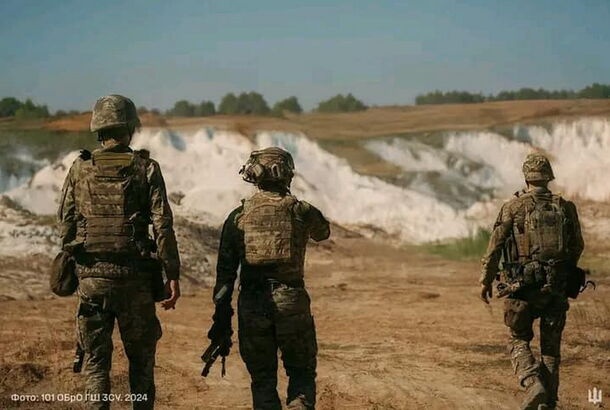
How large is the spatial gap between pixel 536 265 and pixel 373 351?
12.6 ft

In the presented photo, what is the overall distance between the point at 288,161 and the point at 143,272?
1.12 m

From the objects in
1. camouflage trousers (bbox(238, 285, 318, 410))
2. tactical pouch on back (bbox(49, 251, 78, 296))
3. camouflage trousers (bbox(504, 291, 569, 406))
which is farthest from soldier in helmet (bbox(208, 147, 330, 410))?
camouflage trousers (bbox(504, 291, 569, 406))

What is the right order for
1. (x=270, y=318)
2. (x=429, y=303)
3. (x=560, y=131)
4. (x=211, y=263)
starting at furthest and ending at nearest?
(x=560, y=131) < (x=211, y=263) < (x=429, y=303) < (x=270, y=318)

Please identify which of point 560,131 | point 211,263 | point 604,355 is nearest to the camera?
point 604,355

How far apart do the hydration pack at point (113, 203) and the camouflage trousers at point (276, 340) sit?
0.80 metres

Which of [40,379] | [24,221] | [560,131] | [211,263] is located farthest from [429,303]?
[560,131]

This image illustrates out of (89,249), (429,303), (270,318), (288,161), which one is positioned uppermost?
(288,161)

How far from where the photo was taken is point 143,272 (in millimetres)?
5770

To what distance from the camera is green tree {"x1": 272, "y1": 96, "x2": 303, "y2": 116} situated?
93.3 feet

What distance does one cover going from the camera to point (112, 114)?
19.0 ft

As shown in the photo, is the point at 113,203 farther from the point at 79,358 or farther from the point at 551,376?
the point at 551,376

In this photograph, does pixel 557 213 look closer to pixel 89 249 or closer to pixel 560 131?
pixel 89 249

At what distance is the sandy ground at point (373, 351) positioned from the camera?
26.9 feet

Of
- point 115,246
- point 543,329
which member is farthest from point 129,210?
point 543,329
